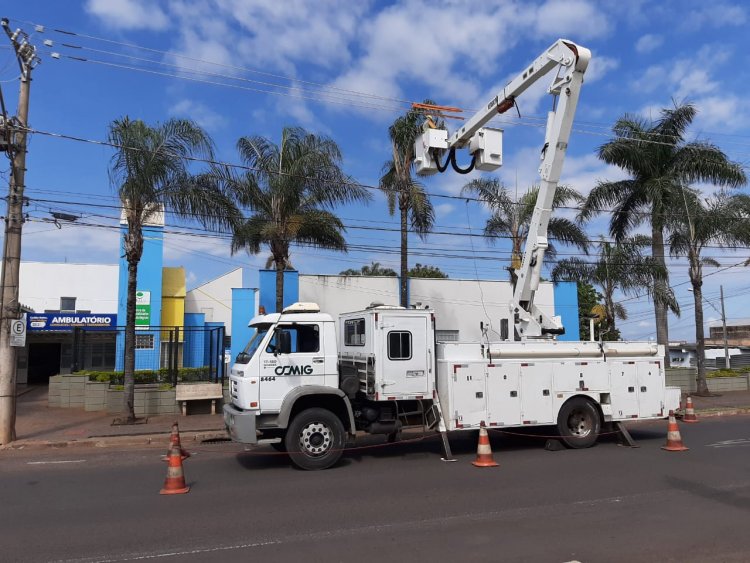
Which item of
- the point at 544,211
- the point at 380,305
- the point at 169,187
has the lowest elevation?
the point at 380,305

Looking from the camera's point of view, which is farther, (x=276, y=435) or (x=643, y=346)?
(x=643, y=346)

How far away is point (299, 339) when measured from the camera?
32.9ft

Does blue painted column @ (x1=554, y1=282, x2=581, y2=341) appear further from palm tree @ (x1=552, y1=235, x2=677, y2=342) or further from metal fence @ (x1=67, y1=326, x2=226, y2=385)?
metal fence @ (x1=67, y1=326, x2=226, y2=385)

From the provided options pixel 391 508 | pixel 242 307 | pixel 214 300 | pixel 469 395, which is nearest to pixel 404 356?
→ pixel 469 395

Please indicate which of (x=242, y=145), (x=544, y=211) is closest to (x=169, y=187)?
(x=242, y=145)

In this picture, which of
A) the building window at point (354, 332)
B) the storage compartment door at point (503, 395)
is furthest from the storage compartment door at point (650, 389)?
the building window at point (354, 332)

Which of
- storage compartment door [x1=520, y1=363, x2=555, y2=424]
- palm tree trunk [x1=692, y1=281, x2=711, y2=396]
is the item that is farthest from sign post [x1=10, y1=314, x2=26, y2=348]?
palm tree trunk [x1=692, y1=281, x2=711, y2=396]

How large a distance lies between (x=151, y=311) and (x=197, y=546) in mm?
25613

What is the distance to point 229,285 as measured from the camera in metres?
39.1

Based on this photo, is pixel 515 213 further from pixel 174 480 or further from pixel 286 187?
pixel 174 480

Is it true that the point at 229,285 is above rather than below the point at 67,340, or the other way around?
above

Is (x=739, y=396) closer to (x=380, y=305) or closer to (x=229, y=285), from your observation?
(x=380, y=305)

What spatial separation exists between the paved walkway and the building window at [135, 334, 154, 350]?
3979mm

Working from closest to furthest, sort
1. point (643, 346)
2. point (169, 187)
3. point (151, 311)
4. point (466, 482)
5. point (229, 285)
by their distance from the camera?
point (466, 482) < point (643, 346) < point (169, 187) < point (151, 311) < point (229, 285)
